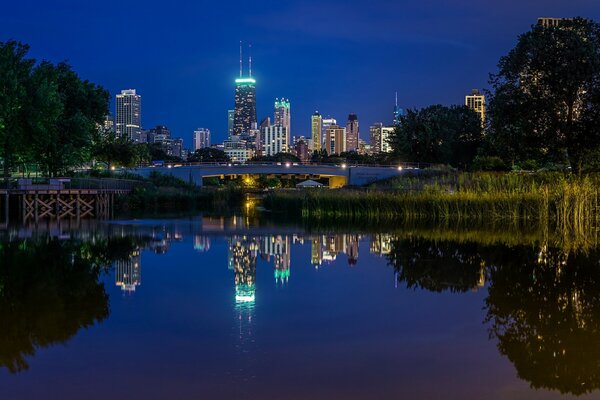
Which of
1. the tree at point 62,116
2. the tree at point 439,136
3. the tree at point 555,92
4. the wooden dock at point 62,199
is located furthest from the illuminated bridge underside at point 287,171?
the tree at point 555,92

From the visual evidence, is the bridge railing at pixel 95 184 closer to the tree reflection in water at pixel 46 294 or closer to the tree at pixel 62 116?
the tree at pixel 62 116

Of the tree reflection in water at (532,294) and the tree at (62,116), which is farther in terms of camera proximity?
the tree at (62,116)

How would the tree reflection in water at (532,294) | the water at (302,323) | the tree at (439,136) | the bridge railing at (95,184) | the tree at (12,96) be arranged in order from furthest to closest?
the tree at (439,136), the bridge railing at (95,184), the tree at (12,96), the tree reflection in water at (532,294), the water at (302,323)

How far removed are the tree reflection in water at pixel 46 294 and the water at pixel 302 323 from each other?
0.06 m

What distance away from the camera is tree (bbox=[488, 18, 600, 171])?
43.5 meters

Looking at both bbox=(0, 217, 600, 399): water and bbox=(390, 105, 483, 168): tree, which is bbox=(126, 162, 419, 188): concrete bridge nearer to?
bbox=(390, 105, 483, 168): tree

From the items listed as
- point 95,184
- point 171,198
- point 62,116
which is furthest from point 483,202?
point 62,116

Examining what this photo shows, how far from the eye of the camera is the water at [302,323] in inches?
392

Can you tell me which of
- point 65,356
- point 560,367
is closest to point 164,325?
point 65,356

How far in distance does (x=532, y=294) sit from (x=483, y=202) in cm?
2304

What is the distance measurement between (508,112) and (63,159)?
116 ft

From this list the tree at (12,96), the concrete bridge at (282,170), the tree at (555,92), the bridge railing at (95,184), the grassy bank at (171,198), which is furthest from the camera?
the concrete bridge at (282,170)

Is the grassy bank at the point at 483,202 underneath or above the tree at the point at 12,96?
underneath

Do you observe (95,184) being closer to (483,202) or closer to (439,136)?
(483,202)
